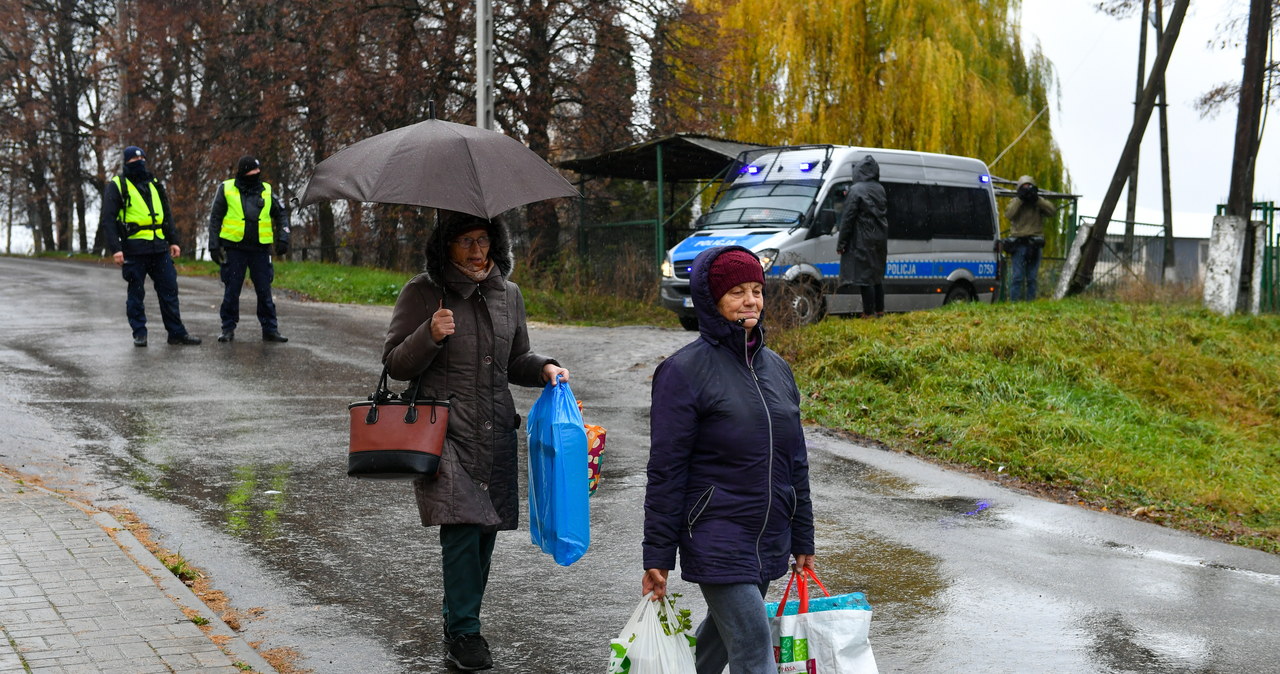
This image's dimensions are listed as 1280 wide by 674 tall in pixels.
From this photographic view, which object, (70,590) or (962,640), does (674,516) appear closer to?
(962,640)

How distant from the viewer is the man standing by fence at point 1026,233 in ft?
58.7

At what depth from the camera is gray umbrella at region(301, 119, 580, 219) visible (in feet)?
14.0

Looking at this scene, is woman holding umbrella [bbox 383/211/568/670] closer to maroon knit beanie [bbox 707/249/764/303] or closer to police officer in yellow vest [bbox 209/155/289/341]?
maroon knit beanie [bbox 707/249/764/303]

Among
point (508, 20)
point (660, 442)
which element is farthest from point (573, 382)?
point (508, 20)

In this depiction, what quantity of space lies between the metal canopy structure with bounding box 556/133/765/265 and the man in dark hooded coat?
509 centimetres

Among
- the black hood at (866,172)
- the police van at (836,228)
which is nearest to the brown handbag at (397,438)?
the police van at (836,228)

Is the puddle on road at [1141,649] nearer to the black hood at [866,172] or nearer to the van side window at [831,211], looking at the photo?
the black hood at [866,172]

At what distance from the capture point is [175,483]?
7.59 metres

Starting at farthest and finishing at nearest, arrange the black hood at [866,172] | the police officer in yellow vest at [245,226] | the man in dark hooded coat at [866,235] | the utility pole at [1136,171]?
the utility pole at [1136,171]
the black hood at [866,172]
the man in dark hooded coat at [866,235]
the police officer in yellow vest at [245,226]

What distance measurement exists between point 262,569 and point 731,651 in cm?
303

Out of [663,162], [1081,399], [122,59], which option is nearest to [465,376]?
[1081,399]

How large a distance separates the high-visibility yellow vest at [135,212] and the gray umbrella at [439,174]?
8370 millimetres

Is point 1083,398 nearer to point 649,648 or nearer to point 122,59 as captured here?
point 649,648

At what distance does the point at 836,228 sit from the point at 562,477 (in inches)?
483
